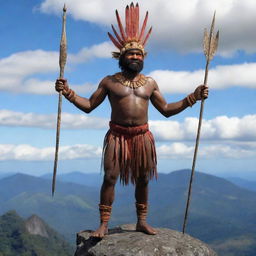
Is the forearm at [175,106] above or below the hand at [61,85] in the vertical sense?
below

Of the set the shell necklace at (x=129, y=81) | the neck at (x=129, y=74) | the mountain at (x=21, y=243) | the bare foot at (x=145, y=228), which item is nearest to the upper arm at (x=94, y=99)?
the shell necklace at (x=129, y=81)

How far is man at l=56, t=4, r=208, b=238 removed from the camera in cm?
891

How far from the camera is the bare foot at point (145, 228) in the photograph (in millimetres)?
9123

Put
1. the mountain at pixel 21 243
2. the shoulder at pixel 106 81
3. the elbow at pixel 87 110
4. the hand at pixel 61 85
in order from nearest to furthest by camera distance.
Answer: the hand at pixel 61 85 → the shoulder at pixel 106 81 → the elbow at pixel 87 110 → the mountain at pixel 21 243

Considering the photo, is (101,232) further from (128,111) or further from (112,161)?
(128,111)

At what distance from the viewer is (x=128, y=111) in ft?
29.0

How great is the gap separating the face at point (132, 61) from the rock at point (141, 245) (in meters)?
3.24

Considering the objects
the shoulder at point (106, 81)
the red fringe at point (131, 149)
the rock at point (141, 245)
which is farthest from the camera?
the shoulder at point (106, 81)

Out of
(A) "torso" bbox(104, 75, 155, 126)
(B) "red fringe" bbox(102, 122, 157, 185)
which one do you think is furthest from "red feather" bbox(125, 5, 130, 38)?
(B) "red fringe" bbox(102, 122, 157, 185)

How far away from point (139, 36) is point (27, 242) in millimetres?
104138

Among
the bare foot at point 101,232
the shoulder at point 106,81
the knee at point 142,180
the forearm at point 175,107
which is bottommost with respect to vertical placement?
the bare foot at point 101,232

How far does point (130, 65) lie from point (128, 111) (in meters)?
0.89

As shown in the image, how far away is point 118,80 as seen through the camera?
904 centimetres

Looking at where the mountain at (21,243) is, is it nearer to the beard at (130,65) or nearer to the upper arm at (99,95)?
the upper arm at (99,95)
